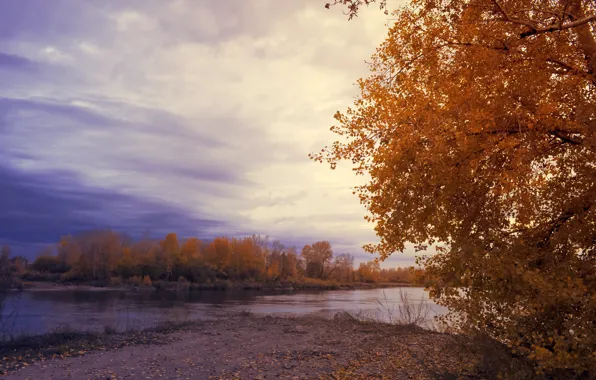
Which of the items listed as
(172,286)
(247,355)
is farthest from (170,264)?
(247,355)

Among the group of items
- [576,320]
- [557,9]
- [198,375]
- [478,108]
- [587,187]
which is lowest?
[198,375]

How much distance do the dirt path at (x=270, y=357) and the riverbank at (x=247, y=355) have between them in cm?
2

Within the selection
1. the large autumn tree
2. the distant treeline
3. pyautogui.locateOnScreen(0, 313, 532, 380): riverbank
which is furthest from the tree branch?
the distant treeline

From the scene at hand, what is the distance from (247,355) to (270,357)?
0.70 meters

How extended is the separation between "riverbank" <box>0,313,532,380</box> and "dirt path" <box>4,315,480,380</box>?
0.07ft

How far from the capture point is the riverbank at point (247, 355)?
10023mm

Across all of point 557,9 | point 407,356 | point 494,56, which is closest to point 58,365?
point 407,356

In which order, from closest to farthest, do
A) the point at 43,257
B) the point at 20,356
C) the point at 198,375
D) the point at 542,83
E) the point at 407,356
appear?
the point at 542,83 → the point at 198,375 → the point at 20,356 → the point at 407,356 → the point at 43,257

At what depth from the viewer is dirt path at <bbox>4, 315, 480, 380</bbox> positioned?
1014 cm

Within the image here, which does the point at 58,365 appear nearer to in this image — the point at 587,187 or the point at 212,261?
the point at 587,187

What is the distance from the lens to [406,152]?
24.2ft

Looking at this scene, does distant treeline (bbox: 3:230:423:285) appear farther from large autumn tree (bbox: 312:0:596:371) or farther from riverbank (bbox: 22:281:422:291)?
large autumn tree (bbox: 312:0:596:371)

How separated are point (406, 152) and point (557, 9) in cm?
336

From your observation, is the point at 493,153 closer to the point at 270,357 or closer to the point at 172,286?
the point at 270,357
